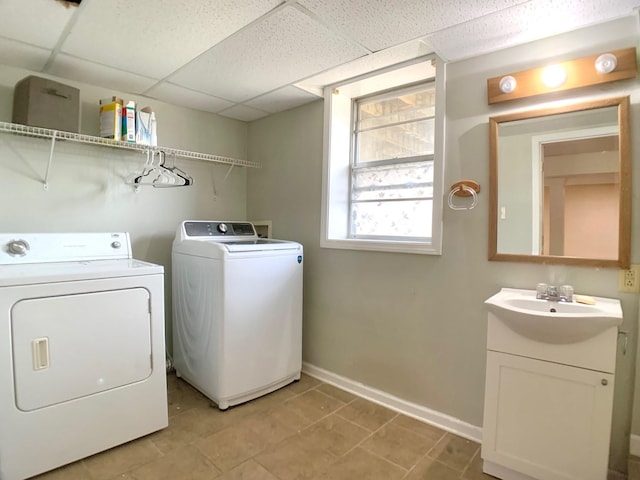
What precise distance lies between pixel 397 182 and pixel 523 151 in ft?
2.79

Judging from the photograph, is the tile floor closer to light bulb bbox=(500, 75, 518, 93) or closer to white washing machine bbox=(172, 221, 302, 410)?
white washing machine bbox=(172, 221, 302, 410)

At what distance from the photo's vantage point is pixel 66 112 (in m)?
2.11

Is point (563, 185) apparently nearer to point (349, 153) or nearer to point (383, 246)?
point (383, 246)

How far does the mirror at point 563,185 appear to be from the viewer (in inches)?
62.0

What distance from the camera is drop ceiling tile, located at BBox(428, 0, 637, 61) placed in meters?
1.49

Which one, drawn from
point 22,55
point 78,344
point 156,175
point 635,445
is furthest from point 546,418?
point 22,55

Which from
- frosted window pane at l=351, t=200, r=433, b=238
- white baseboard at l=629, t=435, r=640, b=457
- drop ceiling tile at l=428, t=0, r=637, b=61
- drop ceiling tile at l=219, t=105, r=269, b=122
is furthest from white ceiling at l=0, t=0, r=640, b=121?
white baseboard at l=629, t=435, r=640, b=457

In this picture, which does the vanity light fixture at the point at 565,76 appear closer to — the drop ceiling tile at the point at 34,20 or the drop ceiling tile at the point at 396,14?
the drop ceiling tile at the point at 396,14

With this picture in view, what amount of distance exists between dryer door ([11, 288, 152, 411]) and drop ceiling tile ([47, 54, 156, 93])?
4.57ft

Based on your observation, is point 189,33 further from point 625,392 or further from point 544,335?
point 625,392

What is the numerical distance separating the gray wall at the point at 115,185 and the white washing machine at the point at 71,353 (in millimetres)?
326

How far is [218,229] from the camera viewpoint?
272cm

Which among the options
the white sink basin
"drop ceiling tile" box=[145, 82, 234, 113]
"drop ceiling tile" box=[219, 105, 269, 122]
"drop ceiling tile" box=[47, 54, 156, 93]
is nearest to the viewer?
the white sink basin

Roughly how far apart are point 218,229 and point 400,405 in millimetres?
1796
